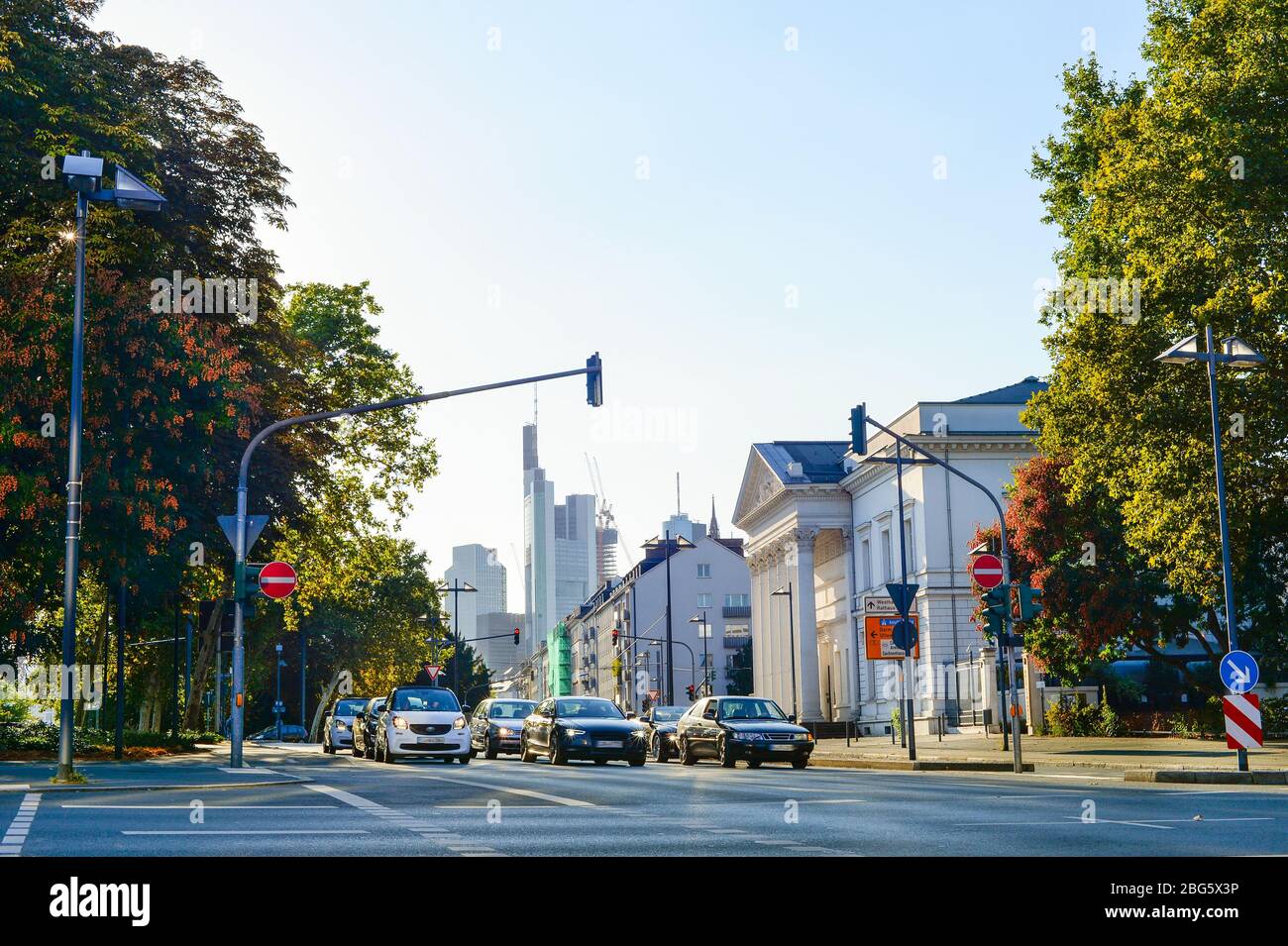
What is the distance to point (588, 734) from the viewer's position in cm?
3089

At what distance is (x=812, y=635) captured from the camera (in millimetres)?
80938

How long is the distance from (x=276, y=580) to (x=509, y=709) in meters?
15.2

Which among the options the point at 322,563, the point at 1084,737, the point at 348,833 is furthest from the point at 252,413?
the point at 1084,737

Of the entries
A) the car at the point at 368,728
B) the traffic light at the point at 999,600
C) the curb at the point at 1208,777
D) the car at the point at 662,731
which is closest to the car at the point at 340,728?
the car at the point at 368,728

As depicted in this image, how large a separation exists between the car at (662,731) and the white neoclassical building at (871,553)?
12.4 m

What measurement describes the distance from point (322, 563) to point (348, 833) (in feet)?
123

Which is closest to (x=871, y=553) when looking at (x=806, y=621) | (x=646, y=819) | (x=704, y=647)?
(x=806, y=621)

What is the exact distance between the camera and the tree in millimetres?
30203

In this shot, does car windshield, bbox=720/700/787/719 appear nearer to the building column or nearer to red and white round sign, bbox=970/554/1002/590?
red and white round sign, bbox=970/554/1002/590

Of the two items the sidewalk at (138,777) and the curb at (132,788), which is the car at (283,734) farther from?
the curb at (132,788)

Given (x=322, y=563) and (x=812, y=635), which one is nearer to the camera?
(x=322, y=563)

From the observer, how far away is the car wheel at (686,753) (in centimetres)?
3384
